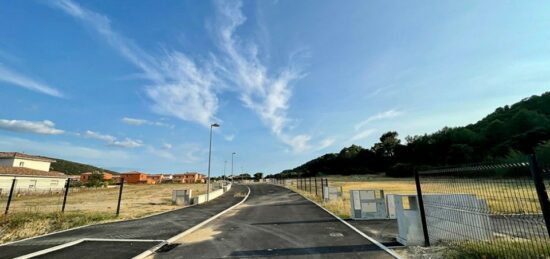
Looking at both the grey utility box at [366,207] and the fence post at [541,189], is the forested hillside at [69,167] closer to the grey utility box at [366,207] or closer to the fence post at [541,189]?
the grey utility box at [366,207]

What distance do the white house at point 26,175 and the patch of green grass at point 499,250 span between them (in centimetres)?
4998

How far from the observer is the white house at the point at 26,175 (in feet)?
145

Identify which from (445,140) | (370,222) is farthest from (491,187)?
→ (445,140)

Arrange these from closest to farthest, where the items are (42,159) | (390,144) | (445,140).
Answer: (42,159)
(445,140)
(390,144)

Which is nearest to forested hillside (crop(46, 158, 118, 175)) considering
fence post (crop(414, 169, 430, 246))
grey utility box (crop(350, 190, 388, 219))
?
grey utility box (crop(350, 190, 388, 219))

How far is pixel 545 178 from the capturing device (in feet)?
16.4

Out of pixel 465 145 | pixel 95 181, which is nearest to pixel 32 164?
pixel 95 181

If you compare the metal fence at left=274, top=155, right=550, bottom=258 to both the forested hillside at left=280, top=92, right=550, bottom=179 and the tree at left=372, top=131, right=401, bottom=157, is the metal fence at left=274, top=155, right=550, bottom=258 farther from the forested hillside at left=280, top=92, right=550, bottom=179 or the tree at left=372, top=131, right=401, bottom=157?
the tree at left=372, top=131, right=401, bottom=157

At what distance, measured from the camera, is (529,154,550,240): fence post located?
486 cm

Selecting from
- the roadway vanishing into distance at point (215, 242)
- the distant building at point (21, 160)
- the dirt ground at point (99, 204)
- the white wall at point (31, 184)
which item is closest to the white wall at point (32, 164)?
the distant building at point (21, 160)

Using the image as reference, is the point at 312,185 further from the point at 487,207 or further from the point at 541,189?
the point at 541,189

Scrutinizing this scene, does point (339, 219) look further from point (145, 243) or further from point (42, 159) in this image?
point (42, 159)

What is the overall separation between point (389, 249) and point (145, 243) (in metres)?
7.29

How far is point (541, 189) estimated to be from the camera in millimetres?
5000
